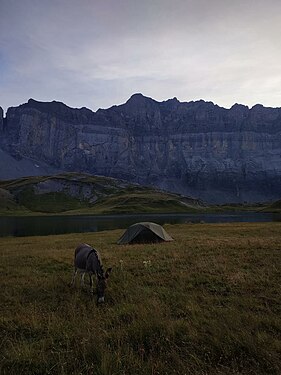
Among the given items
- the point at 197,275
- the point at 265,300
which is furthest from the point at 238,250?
the point at 265,300

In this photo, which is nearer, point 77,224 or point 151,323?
point 151,323

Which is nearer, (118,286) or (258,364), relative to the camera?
(258,364)

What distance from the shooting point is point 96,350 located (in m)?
8.95

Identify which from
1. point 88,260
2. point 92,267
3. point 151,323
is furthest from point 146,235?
point 151,323

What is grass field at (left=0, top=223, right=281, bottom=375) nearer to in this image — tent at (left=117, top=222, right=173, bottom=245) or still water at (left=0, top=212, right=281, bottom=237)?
tent at (left=117, top=222, right=173, bottom=245)

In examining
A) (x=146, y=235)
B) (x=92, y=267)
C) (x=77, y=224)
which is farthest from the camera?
(x=77, y=224)

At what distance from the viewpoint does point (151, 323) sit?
415 inches

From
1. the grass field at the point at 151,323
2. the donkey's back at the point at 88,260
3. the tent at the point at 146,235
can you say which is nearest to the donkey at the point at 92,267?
the donkey's back at the point at 88,260

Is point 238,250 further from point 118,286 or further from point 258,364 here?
point 258,364

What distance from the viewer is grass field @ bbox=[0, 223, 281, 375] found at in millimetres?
8258

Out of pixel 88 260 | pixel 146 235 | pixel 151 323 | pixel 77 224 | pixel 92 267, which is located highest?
pixel 88 260

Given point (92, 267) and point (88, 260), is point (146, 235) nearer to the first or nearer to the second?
point (88, 260)

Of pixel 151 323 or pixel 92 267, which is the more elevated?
pixel 92 267

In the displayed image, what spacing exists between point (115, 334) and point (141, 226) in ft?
109
